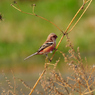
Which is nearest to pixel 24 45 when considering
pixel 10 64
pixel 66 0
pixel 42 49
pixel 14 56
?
pixel 14 56

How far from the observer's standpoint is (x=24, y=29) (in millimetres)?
11992

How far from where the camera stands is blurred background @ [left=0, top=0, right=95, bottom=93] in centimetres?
941

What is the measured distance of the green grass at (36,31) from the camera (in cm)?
1054

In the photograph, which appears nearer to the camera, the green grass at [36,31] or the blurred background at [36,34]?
the blurred background at [36,34]

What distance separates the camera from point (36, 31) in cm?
1195

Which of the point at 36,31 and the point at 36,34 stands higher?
the point at 36,31

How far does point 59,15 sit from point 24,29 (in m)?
1.49

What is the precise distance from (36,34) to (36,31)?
0.20 meters

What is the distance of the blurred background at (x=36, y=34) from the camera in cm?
941

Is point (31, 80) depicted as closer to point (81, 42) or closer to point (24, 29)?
point (81, 42)

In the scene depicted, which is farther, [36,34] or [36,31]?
[36,31]

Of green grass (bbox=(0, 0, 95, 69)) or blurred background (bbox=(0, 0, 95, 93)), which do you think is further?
green grass (bbox=(0, 0, 95, 69))

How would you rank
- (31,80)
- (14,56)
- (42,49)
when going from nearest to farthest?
(42,49)
(31,80)
(14,56)

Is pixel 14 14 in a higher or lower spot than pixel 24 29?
higher
